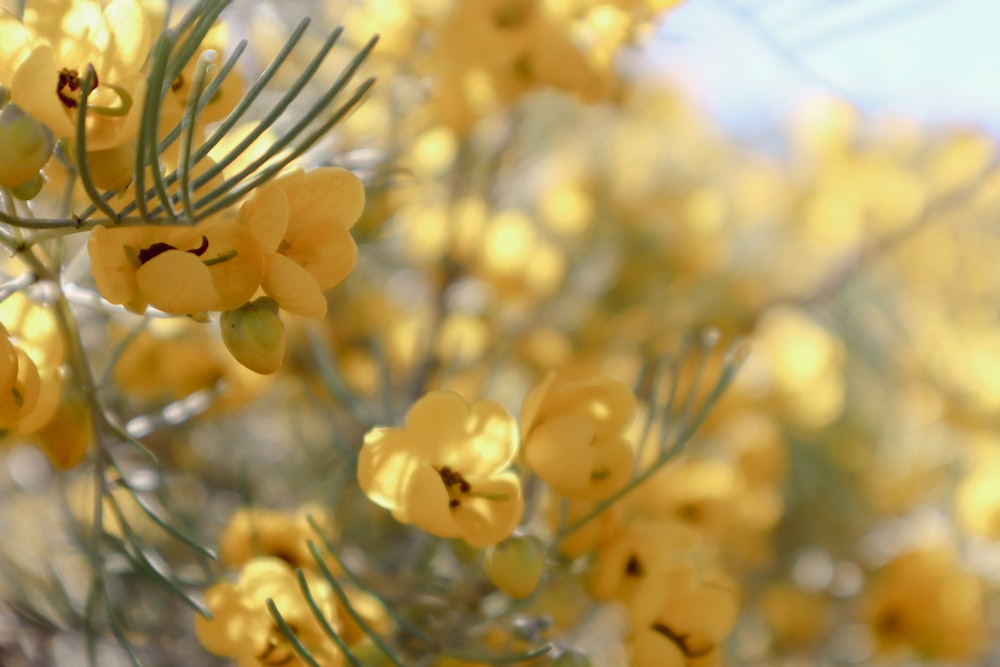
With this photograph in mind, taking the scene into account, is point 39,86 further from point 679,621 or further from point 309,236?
point 679,621

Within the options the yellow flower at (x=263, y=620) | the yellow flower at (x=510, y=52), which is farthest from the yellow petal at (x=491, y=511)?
the yellow flower at (x=510, y=52)

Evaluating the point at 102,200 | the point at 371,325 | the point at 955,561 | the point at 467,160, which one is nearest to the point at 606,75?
the point at 467,160

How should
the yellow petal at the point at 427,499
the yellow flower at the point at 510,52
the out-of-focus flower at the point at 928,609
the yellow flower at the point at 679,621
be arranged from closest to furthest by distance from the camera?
the yellow petal at the point at 427,499, the yellow flower at the point at 679,621, the yellow flower at the point at 510,52, the out-of-focus flower at the point at 928,609

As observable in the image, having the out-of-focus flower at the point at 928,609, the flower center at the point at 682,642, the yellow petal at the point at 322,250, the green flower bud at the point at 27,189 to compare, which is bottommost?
the flower center at the point at 682,642

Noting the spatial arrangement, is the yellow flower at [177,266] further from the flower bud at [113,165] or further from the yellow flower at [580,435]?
the yellow flower at [580,435]

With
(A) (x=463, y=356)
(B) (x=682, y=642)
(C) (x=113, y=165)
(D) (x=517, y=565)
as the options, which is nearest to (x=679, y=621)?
(B) (x=682, y=642)

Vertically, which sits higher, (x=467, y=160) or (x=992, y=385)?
(x=992, y=385)

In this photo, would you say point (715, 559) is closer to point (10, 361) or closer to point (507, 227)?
point (507, 227)
